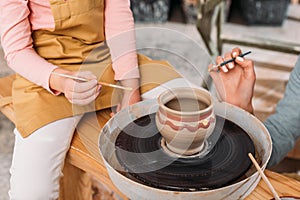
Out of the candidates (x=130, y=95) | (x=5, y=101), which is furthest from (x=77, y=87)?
(x=5, y=101)

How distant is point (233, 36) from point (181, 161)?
1.72 metres

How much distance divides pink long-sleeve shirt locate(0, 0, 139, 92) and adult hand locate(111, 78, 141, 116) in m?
0.02

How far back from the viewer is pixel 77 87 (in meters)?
1.06

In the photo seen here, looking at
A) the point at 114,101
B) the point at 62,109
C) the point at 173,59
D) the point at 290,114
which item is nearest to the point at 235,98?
the point at 290,114

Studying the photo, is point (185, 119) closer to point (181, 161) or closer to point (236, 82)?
point (181, 161)

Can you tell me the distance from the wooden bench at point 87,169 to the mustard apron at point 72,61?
5cm

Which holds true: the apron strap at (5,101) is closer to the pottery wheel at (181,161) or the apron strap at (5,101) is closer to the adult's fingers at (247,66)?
the pottery wheel at (181,161)

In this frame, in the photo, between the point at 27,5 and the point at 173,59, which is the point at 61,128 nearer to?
the point at 27,5

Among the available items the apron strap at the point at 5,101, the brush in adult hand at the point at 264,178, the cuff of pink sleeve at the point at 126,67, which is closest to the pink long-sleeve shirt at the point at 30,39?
the cuff of pink sleeve at the point at 126,67

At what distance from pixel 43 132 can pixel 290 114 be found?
25.8 inches

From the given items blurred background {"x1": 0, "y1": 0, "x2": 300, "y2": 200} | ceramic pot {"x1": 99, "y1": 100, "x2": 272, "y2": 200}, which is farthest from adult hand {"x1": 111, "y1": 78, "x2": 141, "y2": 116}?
blurred background {"x1": 0, "y1": 0, "x2": 300, "y2": 200}

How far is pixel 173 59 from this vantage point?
263 centimetres

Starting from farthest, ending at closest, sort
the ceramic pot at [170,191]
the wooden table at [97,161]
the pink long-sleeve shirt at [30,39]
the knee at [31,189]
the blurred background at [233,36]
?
the blurred background at [233,36], the pink long-sleeve shirt at [30,39], the knee at [31,189], the wooden table at [97,161], the ceramic pot at [170,191]

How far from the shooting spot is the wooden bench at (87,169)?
3.05ft
